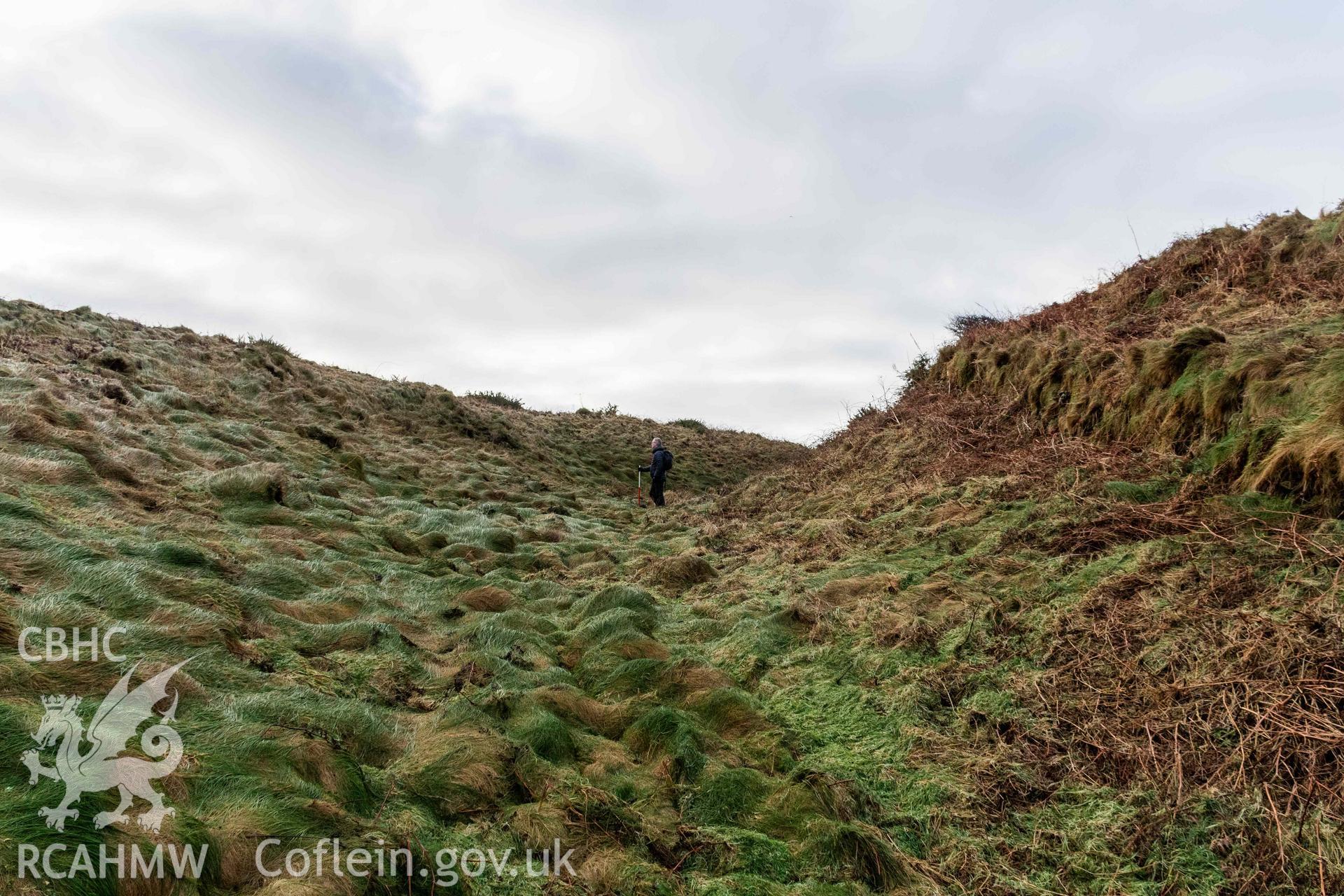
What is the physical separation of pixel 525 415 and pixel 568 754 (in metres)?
23.8

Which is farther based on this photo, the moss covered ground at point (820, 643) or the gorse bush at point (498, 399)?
the gorse bush at point (498, 399)

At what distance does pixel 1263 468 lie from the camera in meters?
5.50

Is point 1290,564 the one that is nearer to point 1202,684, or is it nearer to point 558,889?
point 1202,684

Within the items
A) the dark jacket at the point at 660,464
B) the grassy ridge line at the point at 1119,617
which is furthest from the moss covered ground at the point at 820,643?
the dark jacket at the point at 660,464

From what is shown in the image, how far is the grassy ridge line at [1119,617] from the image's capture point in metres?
3.38

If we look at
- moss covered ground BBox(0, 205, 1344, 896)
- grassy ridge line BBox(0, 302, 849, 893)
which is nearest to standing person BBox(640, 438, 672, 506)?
grassy ridge line BBox(0, 302, 849, 893)

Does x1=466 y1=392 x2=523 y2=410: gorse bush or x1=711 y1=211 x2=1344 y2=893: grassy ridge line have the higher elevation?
x1=466 y1=392 x2=523 y2=410: gorse bush

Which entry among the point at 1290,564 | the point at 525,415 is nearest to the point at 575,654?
the point at 1290,564

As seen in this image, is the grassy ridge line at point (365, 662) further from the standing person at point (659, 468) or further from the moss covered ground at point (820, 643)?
the standing person at point (659, 468)

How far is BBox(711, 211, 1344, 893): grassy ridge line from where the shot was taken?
11.1 feet

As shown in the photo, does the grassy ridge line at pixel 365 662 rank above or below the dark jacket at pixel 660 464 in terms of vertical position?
below

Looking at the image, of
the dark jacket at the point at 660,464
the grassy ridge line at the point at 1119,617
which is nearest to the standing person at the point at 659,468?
the dark jacket at the point at 660,464

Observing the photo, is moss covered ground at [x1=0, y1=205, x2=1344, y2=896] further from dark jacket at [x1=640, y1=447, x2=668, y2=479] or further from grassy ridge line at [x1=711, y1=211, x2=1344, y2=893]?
dark jacket at [x1=640, y1=447, x2=668, y2=479]

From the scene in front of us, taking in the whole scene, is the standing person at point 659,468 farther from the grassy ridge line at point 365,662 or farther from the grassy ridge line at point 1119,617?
the grassy ridge line at point 1119,617
